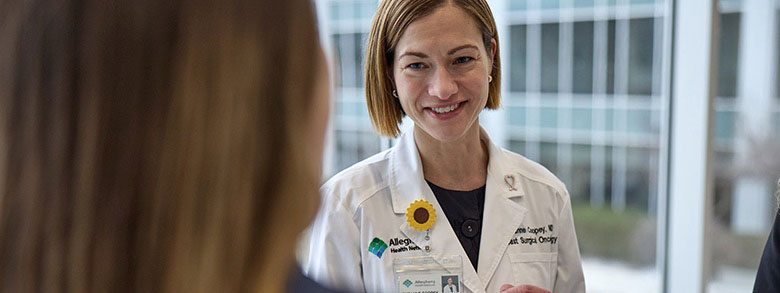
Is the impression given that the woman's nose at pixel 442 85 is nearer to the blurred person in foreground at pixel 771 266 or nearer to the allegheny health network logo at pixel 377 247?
the allegheny health network logo at pixel 377 247

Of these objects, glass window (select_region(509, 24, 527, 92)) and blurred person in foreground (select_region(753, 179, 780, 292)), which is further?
glass window (select_region(509, 24, 527, 92))

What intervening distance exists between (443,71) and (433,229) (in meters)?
0.40

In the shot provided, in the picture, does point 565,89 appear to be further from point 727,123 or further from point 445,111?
point 445,111

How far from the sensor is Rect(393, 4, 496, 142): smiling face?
5.41ft

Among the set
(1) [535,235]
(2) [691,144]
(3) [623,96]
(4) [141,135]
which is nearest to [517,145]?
(3) [623,96]

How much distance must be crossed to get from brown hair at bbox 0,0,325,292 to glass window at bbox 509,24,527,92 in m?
3.90

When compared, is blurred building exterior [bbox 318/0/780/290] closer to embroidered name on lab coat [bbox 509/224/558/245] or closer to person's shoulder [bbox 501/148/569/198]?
person's shoulder [bbox 501/148/569/198]

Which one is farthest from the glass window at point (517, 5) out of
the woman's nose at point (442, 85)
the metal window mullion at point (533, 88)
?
the woman's nose at point (442, 85)

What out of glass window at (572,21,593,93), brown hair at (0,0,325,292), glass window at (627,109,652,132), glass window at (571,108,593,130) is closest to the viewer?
brown hair at (0,0,325,292)

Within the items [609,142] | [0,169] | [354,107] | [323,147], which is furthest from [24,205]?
[609,142]

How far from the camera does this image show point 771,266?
161cm

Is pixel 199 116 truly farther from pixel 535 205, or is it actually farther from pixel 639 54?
pixel 639 54

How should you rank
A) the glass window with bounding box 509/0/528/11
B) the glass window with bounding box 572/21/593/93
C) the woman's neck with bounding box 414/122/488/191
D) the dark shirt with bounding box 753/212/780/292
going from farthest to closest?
the glass window with bounding box 572/21/593/93 < the glass window with bounding box 509/0/528/11 < the woman's neck with bounding box 414/122/488/191 < the dark shirt with bounding box 753/212/780/292

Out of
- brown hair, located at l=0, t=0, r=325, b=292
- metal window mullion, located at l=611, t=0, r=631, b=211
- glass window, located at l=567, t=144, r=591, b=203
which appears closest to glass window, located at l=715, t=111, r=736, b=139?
metal window mullion, located at l=611, t=0, r=631, b=211
